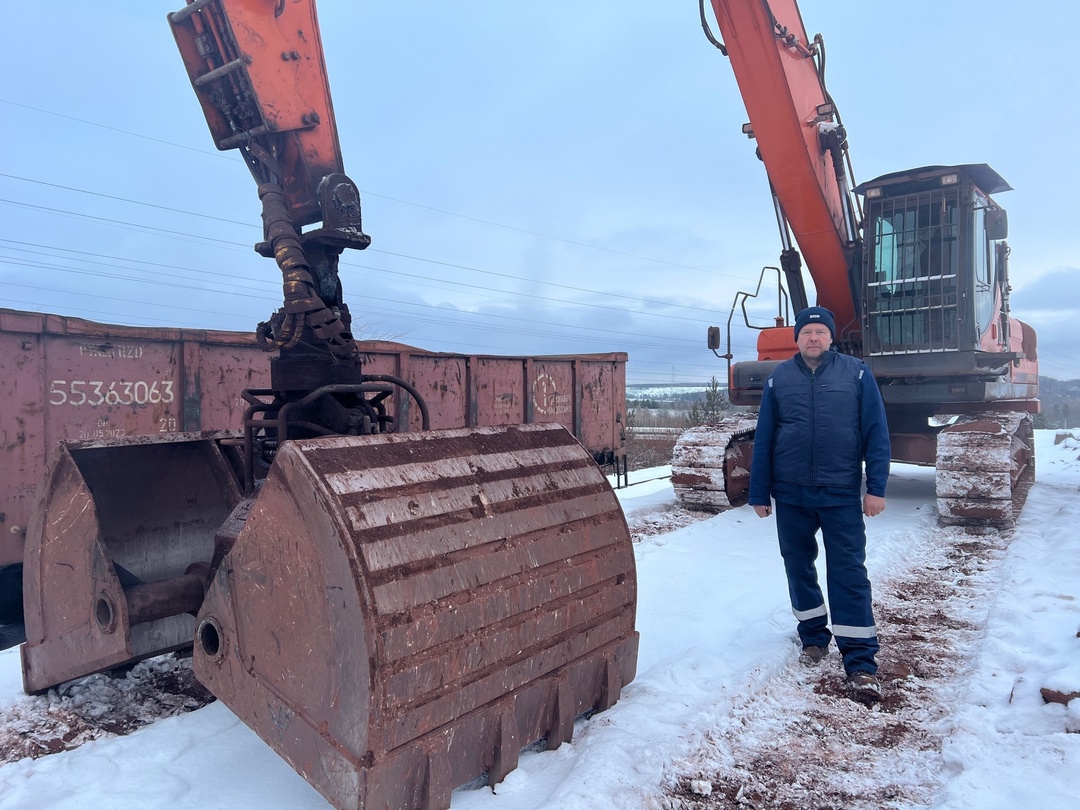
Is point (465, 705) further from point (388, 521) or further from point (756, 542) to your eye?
point (756, 542)

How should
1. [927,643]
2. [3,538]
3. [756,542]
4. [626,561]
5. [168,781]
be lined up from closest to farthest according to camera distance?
1. [168,781]
2. [626,561]
3. [927,643]
4. [3,538]
5. [756,542]

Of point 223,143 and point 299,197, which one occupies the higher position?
point 223,143

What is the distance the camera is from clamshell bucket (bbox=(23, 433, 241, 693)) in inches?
108

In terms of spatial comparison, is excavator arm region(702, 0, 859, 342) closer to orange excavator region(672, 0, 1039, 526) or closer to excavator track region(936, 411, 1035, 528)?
orange excavator region(672, 0, 1039, 526)

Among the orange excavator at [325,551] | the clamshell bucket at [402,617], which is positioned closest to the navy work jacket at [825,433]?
the orange excavator at [325,551]

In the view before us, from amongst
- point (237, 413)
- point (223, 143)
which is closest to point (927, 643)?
point (223, 143)

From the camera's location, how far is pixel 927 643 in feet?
12.0

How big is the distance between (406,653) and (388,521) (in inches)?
14.7

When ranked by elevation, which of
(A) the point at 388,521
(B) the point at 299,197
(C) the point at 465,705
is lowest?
(C) the point at 465,705

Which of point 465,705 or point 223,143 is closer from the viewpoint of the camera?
point 465,705

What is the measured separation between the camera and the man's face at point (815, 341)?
135 inches

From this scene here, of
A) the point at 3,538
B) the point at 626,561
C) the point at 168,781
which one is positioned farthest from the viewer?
the point at 3,538

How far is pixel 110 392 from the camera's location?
534 cm

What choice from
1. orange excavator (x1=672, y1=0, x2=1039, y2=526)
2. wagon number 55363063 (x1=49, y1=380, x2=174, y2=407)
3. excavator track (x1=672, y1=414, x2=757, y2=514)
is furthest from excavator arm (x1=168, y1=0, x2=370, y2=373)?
excavator track (x1=672, y1=414, x2=757, y2=514)
